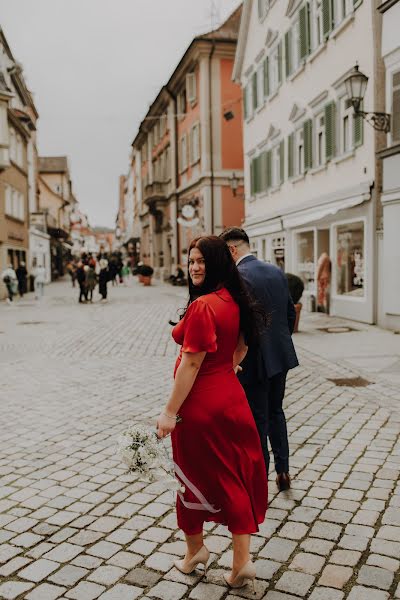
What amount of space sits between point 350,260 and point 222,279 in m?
13.4

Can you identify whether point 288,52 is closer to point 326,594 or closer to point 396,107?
point 396,107

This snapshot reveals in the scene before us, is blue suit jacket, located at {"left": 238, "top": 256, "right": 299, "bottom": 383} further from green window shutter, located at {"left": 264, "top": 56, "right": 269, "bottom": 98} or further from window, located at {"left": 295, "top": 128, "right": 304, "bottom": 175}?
green window shutter, located at {"left": 264, "top": 56, "right": 269, "bottom": 98}

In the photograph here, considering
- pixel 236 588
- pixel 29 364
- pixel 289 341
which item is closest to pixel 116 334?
pixel 29 364

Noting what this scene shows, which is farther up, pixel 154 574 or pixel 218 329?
pixel 218 329

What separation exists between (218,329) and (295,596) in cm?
136

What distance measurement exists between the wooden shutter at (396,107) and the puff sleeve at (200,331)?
11.7 metres

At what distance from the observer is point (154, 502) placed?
4.31m

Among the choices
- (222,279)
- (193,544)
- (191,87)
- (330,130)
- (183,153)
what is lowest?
(193,544)

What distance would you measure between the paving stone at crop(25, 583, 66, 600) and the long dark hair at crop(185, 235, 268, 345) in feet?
5.13

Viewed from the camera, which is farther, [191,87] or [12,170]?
[191,87]

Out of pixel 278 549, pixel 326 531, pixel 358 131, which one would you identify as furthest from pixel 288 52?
pixel 278 549

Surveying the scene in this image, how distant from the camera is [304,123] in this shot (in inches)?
727

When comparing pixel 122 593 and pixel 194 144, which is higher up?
pixel 194 144

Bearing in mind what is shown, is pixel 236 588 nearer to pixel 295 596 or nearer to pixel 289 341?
pixel 295 596
